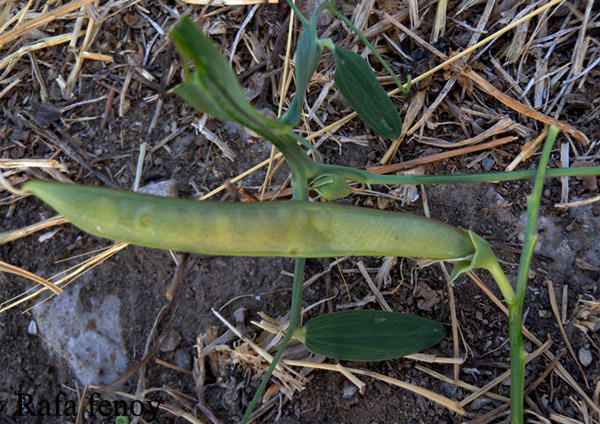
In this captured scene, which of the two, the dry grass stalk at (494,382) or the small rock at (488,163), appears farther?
the small rock at (488,163)

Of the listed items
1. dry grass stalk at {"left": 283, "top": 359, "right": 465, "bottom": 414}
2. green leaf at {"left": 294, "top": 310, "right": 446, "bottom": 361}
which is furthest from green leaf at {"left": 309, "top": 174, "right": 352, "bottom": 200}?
dry grass stalk at {"left": 283, "top": 359, "right": 465, "bottom": 414}

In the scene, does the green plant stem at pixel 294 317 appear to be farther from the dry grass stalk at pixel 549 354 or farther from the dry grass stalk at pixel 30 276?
the dry grass stalk at pixel 30 276

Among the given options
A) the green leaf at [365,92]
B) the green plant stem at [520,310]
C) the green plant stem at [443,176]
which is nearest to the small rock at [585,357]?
the green plant stem at [520,310]

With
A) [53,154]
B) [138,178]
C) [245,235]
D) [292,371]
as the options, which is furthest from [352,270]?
[53,154]

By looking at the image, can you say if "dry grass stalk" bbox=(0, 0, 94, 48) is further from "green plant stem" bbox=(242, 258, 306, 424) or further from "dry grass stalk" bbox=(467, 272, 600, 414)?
"dry grass stalk" bbox=(467, 272, 600, 414)

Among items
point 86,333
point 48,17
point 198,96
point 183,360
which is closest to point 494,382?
point 183,360

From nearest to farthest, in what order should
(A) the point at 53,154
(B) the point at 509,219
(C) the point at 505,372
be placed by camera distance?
(C) the point at 505,372 → (B) the point at 509,219 → (A) the point at 53,154

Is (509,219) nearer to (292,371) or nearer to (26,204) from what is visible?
(292,371)
